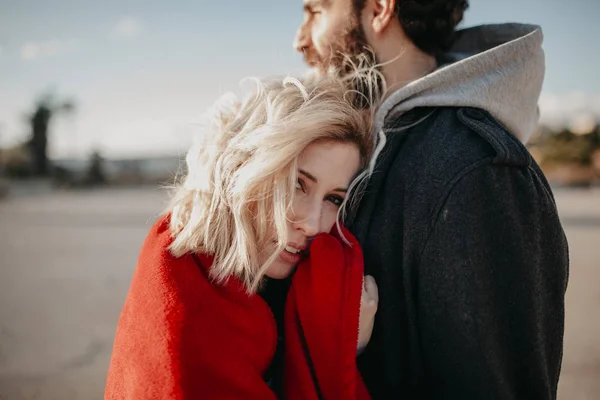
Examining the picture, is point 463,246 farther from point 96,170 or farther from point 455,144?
point 96,170

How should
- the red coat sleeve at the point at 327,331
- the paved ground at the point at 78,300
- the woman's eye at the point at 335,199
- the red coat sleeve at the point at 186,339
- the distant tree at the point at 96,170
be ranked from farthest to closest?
the distant tree at the point at 96,170 → the paved ground at the point at 78,300 → the woman's eye at the point at 335,199 → the red coat sleeve at the point at 327,331 → the red coat sleeve at the point at 186,339

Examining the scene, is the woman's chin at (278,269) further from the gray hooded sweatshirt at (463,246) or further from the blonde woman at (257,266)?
the gray hooded sweatshirt at (463,246)

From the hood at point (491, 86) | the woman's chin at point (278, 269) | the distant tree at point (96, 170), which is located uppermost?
the hood at point (491, 86)

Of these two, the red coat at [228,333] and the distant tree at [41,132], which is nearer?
the red coat at [228,333]

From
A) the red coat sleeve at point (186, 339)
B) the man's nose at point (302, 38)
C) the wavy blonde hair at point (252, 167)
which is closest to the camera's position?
Answer: the red coat sleeve at point (186, 339)

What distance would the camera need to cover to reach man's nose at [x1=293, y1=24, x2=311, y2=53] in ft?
6.97

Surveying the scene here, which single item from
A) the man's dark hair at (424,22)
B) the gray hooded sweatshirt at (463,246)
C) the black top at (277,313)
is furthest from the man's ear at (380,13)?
the black top at (277,313)

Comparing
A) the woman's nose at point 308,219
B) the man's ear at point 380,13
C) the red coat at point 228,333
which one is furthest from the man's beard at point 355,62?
the red coat at point 228,333

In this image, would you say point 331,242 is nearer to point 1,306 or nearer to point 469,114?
point 469,114

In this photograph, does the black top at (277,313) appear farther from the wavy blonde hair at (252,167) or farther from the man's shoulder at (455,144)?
the man's shoulder at (455,144)

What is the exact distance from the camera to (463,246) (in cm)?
131

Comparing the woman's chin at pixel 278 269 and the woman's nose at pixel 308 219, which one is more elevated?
the woman's nose at pixel 308 219

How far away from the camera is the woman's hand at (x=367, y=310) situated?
148 cm

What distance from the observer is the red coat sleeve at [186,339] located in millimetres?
1302
